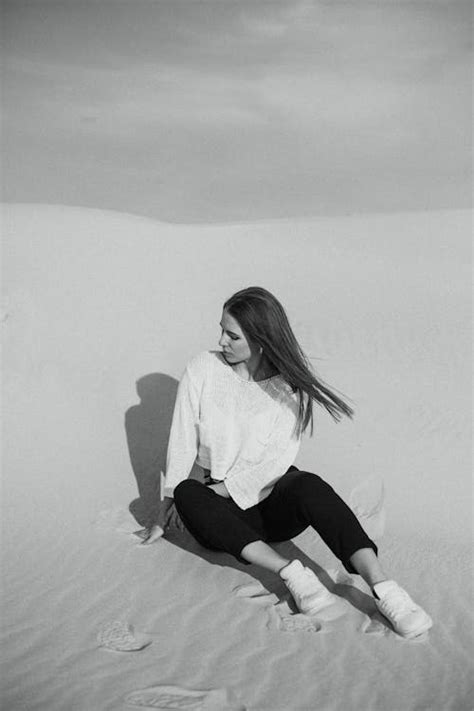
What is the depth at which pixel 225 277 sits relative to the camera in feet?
34.6

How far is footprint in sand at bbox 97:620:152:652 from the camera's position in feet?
12.0

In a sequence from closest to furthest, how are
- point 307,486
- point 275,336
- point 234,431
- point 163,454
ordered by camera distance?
point 307,486
point 275,336
point 234,431
point 163,454

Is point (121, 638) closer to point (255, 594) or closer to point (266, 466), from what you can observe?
point (255, 594)

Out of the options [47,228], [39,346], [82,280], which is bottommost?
[39,346]

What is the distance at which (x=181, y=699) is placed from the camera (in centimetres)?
326

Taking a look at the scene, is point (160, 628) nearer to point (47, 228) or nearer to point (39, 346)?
point (39, 346)

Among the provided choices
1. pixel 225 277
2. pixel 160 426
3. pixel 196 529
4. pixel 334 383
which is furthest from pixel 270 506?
pixel 225 277

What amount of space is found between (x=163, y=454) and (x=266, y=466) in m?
1.85

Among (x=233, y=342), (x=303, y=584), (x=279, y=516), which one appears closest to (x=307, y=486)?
(x=279, y=516)

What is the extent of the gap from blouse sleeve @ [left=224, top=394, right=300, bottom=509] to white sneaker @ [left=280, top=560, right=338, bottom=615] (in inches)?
26.2

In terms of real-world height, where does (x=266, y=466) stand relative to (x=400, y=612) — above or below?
above

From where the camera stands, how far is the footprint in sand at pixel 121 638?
3.67 meters

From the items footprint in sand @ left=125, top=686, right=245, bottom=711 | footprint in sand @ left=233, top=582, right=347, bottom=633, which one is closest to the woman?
footprint in sand @ left=233, top=582, right=347, bottom=633

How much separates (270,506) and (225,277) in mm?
6368
